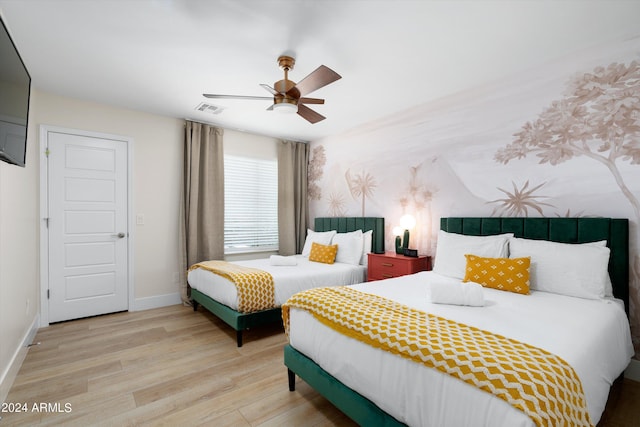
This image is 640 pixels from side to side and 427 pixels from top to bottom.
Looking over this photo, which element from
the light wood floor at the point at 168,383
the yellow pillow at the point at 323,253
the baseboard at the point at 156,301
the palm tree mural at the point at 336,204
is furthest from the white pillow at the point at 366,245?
the baseboard at the point at 156,301

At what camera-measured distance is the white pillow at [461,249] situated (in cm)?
266

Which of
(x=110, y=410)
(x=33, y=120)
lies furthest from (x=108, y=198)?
(x=110, y=410)

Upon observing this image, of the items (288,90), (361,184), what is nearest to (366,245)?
(361,184)

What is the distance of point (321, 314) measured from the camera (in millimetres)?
1822

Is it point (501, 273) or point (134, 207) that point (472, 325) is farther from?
point (134, 207)

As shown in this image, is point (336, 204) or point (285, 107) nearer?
point (285, 107)

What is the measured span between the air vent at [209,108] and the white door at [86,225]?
1106 millimetres

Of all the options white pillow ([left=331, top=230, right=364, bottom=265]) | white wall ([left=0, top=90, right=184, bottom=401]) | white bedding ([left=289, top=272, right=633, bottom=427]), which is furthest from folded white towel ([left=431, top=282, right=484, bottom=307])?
white wall ([left=0, top=90, right=184, bottom=401])

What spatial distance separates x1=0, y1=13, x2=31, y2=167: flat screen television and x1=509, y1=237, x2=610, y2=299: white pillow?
356 cm

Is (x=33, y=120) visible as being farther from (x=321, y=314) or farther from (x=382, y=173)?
(x=382, y=173)

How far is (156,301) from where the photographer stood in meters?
4.01

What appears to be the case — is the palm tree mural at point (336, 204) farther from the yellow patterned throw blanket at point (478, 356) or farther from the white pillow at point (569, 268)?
the yellow patterned throw blanket at point (478, 356)

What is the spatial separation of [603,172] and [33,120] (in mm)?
5525

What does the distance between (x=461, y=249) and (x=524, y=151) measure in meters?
1.10
